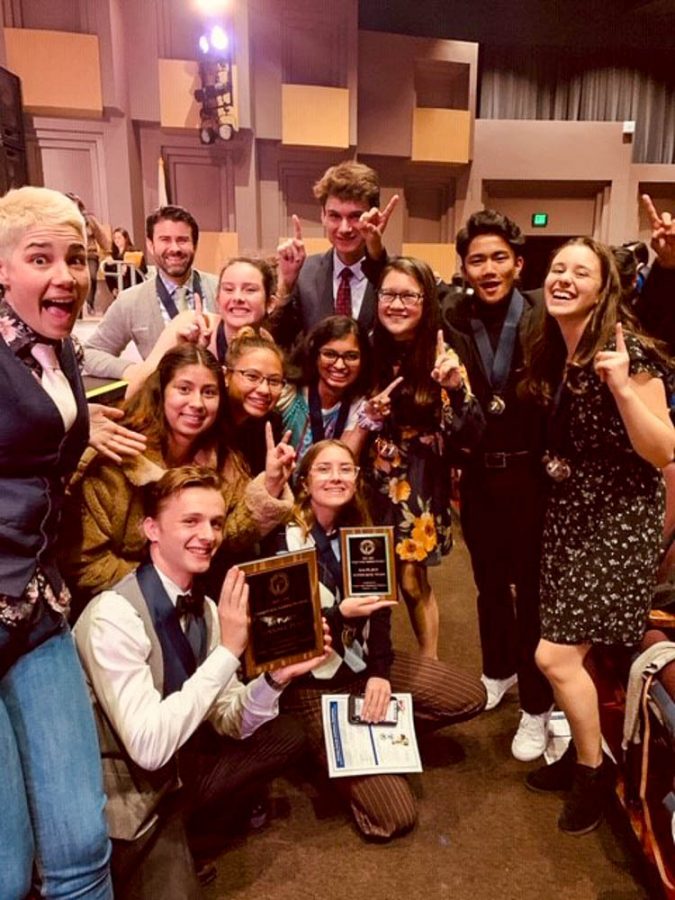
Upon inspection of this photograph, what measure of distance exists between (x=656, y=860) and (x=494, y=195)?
9423 mm

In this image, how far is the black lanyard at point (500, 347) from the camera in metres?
2.35

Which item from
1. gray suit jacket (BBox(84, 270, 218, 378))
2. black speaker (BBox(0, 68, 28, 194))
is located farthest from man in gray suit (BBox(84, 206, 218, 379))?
black speaker (BBox(0, 68, 28, 194))

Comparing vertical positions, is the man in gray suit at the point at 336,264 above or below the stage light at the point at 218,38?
below

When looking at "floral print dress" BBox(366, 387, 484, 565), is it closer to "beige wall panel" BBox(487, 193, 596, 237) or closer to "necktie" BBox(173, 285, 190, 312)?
"necktie" BBox(173, 285, 190, 312)

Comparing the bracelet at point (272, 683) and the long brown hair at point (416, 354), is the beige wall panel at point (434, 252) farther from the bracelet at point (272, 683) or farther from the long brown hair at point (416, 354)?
the bracelet at point (272, 683)

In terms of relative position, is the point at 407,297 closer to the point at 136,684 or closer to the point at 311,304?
the point at 311,304

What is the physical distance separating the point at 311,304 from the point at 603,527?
1294mm

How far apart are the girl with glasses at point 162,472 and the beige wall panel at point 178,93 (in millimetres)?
6766

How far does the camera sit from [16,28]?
7.14 meters

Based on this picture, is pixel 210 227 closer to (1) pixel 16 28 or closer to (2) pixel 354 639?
(1) pixel 16 28

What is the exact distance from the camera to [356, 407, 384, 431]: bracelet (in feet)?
7.63

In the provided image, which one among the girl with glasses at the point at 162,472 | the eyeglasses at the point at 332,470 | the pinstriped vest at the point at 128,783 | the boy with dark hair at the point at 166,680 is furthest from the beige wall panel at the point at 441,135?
the pinstriped vest at the point at 128,783

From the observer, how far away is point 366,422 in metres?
2.33

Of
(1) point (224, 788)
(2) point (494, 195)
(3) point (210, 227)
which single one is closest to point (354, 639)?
(1) point (224, 788)
